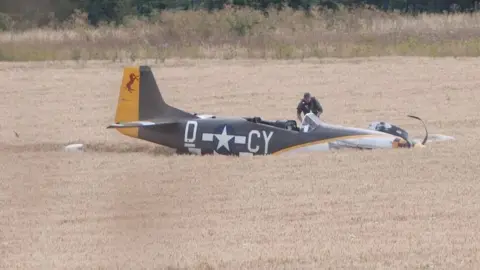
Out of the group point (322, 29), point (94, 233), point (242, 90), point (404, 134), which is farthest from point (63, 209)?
point (322, 29)

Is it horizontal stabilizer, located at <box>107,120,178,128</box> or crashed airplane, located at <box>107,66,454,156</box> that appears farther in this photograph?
horizontal stabilizer, located at <box>107,120,178,128</box>

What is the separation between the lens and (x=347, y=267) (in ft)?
33.8

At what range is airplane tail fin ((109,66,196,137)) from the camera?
71.7ft

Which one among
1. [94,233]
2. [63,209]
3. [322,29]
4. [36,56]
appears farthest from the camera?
[322,29]

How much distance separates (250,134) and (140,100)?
306 cm

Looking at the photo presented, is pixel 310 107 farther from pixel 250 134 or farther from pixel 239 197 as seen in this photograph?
pixel 239 197

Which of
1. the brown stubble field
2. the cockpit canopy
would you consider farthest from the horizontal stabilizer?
the cockpit canopy

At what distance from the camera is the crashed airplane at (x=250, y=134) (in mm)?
19531

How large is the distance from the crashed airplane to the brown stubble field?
0.48 m

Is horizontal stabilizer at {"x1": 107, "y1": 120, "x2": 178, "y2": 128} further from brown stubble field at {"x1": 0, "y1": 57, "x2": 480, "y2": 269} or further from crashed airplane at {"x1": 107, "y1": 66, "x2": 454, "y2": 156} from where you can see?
brown stubble field at {"x1": 0, "y1": 57, "x2": 480, "y2": 269}

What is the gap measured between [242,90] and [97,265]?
22.0 meters

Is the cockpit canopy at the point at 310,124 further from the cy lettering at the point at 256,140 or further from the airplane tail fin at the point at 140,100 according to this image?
the airplane tail fin at the point at 140,100

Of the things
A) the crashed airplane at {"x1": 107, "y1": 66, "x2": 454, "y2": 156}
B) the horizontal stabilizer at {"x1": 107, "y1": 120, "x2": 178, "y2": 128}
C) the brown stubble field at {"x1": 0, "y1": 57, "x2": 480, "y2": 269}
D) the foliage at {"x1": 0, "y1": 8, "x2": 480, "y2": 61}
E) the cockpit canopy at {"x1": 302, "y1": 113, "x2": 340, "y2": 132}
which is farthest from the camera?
the foliage at {"x1": 0, "y1": 8, "x2": 480, "y2": 61}

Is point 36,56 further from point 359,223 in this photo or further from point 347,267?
point 347,267
